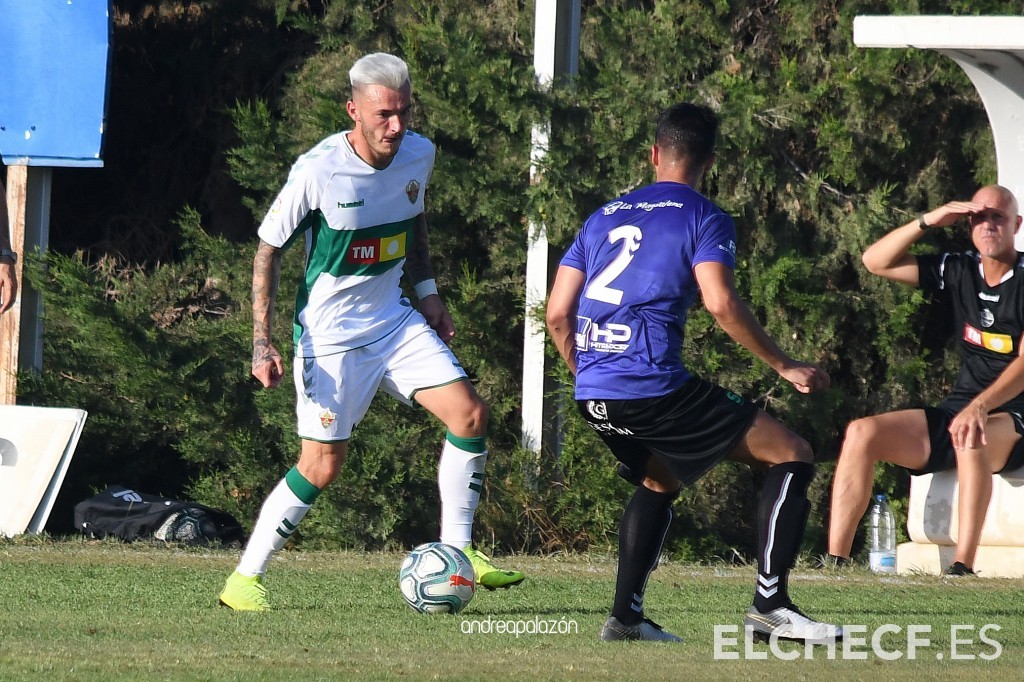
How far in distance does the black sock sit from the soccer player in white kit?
2.47ft

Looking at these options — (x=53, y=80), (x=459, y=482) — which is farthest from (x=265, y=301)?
(x=53, y=80)

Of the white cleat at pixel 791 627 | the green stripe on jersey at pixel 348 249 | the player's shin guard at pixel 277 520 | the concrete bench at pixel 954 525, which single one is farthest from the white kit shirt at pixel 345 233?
the concrete bench at pixel 954 525

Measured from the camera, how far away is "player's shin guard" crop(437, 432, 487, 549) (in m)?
5.85

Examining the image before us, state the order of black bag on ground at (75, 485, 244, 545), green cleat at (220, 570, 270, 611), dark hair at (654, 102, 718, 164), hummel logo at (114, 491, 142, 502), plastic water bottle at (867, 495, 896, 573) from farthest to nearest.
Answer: plastic water bottle at (867, 495, 896, 573), hummel logo at (114, 491, 142, 502), black bag on ground at (75, 485, 244, 545), green cleat at (220, 570, 270, 611), dark hair at (654, 102, 718, 164)

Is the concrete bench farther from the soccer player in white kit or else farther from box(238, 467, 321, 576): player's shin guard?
box(238, 467, 321, 576): player's shin guard

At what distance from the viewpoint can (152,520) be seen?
28.2 ft

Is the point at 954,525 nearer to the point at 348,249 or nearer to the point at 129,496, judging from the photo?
the point at 348,249

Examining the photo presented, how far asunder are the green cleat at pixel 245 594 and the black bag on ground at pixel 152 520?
113 inches

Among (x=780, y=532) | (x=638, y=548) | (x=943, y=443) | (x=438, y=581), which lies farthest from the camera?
(x=943, y=443)

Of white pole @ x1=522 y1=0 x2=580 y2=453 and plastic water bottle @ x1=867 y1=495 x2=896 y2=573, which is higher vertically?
white pole @ x1=522 y1=0 x2=580 y2=453

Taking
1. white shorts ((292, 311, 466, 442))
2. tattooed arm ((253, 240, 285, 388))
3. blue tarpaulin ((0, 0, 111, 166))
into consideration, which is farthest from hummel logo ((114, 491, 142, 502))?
tattooed arm ((253, 240, 285, 388))

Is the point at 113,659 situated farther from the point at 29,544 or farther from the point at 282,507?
the point at 29,544

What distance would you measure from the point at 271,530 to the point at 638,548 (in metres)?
1.58

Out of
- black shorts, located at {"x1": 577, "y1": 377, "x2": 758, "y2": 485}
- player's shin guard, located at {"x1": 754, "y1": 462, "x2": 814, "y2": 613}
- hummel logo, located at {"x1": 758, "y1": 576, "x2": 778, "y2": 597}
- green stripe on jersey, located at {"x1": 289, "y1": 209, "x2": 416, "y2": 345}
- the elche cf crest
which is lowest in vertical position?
hummel logo, located at {"x1": 758, "y1": 576, "x2": 778, "y2": 597}
